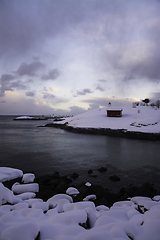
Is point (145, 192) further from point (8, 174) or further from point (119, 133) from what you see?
point (119, 133)

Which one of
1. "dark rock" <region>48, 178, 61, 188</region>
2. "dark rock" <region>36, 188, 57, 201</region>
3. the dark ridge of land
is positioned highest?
the dark ridge of land

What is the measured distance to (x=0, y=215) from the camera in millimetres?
3811

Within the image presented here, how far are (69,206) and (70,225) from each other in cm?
108

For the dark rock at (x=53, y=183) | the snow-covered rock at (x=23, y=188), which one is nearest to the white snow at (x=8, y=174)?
the snow-covered rock at (x=23, y=188)

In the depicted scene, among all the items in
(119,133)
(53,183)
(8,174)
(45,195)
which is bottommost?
(53,183)

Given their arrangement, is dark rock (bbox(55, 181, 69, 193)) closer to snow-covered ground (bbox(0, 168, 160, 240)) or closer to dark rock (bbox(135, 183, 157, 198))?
snow-covered ground (bbox(0, 168, 160, 240))

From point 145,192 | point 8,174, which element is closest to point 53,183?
point 8,174

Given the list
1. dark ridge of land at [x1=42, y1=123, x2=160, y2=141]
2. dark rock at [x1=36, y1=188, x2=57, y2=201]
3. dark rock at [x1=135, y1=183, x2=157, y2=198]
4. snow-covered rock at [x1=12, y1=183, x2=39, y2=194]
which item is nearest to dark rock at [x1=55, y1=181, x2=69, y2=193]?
dark rock at [x1=36, y1=188, x2=57, y2=201]

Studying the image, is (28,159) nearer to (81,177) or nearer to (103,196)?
(81,177)

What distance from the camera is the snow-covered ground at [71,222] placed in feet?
9.66

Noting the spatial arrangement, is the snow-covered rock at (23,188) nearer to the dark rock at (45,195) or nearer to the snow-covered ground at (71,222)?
the dark rock at (45,195)

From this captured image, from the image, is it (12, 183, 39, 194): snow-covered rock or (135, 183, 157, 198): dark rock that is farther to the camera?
(135, 183, 157, 198): dark rock

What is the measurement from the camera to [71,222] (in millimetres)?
3496

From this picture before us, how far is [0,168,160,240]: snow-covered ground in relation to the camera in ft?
9.66
